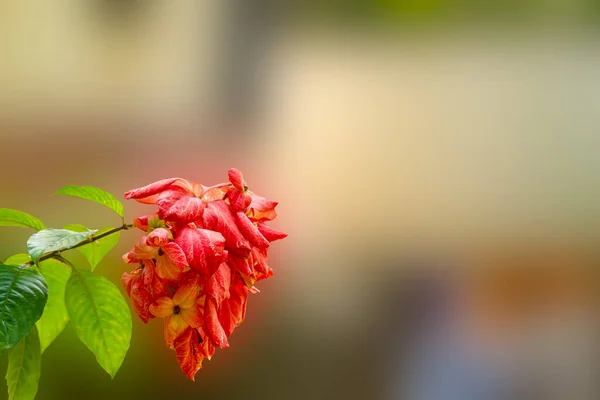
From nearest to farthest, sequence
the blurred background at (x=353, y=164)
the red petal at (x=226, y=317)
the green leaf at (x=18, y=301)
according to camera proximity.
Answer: the green leaf at (x=18, y=301)
the red petal at (x=226, y=317)
the blurred background at (x=353, y=164)

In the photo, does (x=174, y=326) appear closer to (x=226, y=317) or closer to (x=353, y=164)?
(x=226, y=317)

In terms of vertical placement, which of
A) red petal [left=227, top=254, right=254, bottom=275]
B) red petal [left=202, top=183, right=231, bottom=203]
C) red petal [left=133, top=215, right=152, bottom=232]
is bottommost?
red petal [left=227, top=254, right=254, bottom=275]

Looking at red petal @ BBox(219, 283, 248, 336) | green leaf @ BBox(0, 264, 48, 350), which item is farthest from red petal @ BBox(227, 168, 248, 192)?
green leaf @ BBox(0, 264, 48, 350)

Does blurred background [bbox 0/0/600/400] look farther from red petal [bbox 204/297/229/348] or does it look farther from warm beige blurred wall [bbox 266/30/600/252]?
red petal [bbox 204/297/229/348]

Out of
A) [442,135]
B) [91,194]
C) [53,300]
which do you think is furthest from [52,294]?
[442,135]

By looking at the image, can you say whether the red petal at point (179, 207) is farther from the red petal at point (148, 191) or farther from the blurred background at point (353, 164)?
the blurred background at point (353, 164)

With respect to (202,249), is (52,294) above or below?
below

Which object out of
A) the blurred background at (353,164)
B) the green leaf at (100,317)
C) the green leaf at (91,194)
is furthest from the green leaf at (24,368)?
the blurred background at (353,164)
